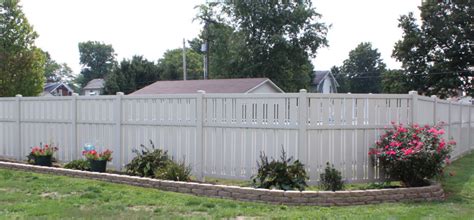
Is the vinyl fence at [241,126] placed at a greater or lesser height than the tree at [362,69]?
lesser

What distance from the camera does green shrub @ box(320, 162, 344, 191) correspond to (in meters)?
7.68

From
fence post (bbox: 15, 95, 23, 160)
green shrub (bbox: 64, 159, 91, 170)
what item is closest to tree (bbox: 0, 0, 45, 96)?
fence post (bbox: 15, 95, 23, 160)

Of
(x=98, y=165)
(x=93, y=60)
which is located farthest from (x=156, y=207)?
(x=93, y=60)

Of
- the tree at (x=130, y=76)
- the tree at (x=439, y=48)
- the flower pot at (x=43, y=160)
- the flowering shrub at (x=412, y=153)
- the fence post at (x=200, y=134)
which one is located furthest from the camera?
the tree at (x=130, y=76)

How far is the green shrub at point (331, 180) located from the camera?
25.2ft

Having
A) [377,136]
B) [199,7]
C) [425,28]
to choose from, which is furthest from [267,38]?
[377,136]

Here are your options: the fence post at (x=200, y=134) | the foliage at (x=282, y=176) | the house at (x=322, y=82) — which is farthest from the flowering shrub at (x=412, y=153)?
the house at (x=322, y=82)

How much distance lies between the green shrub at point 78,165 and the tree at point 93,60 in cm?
9296

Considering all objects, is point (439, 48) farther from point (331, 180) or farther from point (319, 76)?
point (331, 180)

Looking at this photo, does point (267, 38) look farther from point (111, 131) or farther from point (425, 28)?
point (111, 131)

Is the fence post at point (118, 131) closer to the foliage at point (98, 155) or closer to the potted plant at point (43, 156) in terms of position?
the foliage at point (98, 155)

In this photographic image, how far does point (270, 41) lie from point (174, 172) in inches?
1215

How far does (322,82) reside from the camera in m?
57.9

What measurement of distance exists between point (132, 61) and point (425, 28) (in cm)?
2727
